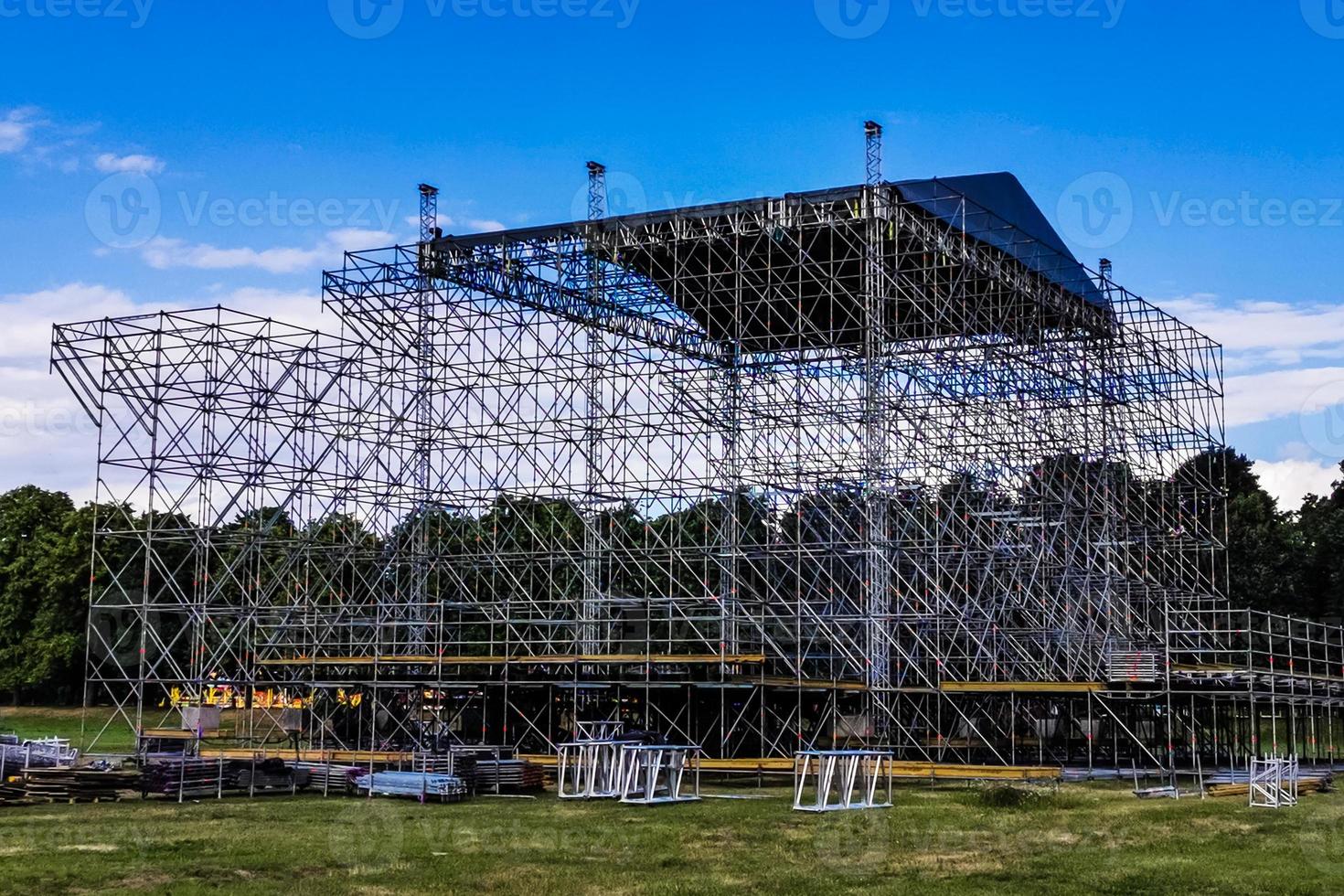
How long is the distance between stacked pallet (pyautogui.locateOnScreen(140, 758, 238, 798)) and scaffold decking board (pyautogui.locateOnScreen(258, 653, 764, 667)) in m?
6.04

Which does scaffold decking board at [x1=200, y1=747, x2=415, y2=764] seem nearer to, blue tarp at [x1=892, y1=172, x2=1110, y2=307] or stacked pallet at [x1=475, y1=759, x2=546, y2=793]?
stacked pallet at [x1=475, y1=759, x2=546, y2=793]

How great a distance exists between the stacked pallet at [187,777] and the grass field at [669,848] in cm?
112

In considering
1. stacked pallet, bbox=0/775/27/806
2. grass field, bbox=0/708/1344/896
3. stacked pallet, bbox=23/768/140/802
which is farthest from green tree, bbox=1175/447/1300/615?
stacked pallet, bbox=0/775/27/806

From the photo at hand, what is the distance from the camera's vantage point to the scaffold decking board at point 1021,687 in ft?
111

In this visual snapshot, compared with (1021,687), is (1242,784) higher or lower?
lower

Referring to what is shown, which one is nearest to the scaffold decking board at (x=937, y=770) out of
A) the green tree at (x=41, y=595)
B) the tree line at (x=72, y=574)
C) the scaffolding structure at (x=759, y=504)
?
the scaffolding structure at (x=759, y=504)

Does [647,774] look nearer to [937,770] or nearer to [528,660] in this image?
[937,770]

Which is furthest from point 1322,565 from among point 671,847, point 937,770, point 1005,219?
point 671,847

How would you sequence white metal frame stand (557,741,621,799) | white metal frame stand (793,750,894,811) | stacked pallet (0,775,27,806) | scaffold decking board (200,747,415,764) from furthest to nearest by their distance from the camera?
scaffold decking board (200,747,415,764)
white metal frame stand (557,741,621,799)
stacked pallet (0,775,27,806)
white metal frame stand (793,750,894,811)

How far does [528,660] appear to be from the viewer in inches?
1419

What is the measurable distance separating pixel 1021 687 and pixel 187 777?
16.1m

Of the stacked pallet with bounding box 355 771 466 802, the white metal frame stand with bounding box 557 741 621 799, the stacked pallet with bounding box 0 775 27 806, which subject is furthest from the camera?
the stacked pallet with bounding box 355 771 466 802

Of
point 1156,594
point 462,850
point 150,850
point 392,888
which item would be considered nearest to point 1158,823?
point 462,850

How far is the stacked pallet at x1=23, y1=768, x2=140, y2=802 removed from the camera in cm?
2844
